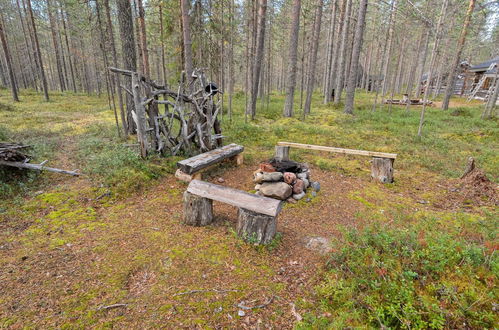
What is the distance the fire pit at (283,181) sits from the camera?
5.39m

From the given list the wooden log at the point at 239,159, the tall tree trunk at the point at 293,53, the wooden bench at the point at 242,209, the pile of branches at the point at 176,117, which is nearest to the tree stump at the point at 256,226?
the wooden bench at the point at 242,209

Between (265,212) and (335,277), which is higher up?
(265,212)

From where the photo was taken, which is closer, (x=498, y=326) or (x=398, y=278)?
(x=498, y=326)

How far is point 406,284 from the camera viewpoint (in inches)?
96.2

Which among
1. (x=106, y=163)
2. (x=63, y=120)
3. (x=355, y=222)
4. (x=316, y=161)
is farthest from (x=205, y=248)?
(x=63, y=120)

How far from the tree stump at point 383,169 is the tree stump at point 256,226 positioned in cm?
443

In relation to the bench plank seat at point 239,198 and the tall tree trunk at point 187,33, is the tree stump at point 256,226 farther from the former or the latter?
the tall tree trunk at point 187,33

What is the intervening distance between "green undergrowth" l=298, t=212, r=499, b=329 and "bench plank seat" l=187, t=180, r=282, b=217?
1072 mm

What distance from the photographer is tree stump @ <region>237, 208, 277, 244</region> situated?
142 inches

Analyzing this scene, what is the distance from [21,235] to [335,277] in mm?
4754

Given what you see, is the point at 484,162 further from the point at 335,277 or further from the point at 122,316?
the point at 122,316

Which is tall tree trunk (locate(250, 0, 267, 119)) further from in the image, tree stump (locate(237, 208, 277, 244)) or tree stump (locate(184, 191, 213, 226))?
tree stump (locate(237, 208, 277, 244))

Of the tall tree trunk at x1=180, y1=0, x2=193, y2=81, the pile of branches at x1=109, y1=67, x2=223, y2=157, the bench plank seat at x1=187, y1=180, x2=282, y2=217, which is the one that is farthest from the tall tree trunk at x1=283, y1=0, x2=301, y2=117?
the bench plank seat at x1=187, y1=180, x2=282, y2=217

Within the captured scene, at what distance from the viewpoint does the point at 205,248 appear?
3645mm
